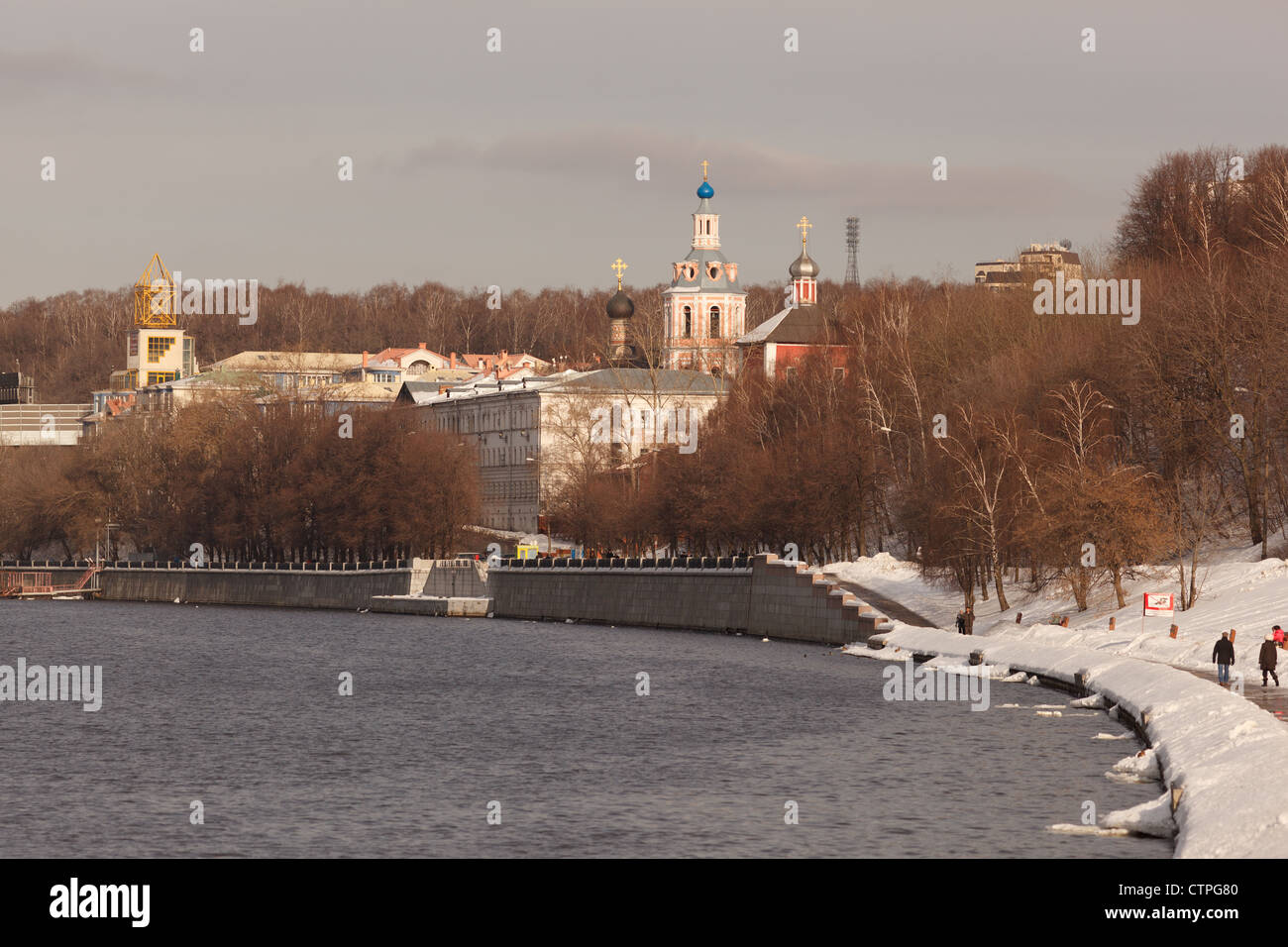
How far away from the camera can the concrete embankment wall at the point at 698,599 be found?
78625 millimetres

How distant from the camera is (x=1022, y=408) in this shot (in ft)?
263

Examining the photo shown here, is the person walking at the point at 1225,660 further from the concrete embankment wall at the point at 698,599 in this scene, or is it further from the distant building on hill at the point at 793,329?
the distant building on hill at the point at 793,329

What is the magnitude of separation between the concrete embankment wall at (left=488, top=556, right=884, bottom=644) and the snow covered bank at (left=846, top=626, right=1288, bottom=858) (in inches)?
652

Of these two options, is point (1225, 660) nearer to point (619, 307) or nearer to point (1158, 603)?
→ point (1158, 603)

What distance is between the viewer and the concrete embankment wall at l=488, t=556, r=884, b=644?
78.6 metres

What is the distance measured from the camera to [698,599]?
9075cm

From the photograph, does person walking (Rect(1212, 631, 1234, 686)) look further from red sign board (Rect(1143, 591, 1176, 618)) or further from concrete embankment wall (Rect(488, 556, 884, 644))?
concrete embankment wall (Rect(488, 556, 884, 644))

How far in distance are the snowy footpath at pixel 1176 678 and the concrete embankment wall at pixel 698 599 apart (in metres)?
4.12

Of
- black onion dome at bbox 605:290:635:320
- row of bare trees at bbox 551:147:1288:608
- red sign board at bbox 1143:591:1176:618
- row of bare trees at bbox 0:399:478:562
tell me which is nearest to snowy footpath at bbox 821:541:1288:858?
red sign board at bbox 1143:591:1176:618

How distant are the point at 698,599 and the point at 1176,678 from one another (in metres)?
45.0

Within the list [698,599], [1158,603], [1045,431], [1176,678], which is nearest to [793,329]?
[698,599]

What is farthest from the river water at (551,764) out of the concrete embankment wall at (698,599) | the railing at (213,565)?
the railing at (213,565)
